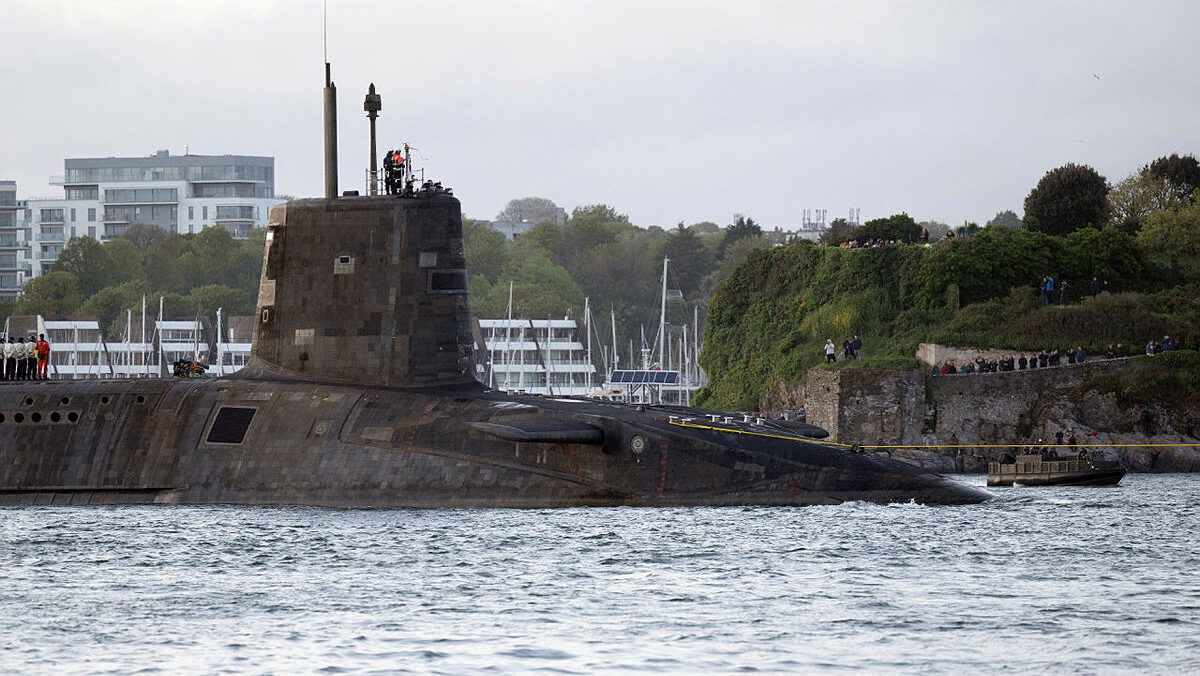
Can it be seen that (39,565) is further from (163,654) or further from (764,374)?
(764,374)

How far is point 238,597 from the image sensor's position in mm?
23453

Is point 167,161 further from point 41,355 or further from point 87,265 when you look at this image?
point 41,355

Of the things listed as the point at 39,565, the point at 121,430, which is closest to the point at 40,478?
the point at 121,430

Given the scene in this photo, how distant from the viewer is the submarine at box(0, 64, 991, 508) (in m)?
31.6

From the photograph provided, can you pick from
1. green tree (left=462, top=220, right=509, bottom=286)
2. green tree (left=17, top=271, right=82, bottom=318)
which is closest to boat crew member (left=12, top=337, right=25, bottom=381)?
green tree (left=17, top=271, right=82, bottom=318)

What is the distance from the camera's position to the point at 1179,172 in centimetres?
8425

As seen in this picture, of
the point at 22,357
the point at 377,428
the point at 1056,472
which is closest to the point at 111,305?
the point at 1056,472

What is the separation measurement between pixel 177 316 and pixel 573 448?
87278 millimetres

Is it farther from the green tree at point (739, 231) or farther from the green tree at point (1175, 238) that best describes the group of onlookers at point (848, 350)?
Answer: the green tree at point (739, 231)

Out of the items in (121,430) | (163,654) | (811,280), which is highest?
(811,280)

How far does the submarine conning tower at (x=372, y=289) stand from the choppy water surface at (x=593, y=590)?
3.31 meters

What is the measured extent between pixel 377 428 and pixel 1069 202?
5186 centimetres

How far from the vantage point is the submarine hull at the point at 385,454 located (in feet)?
104

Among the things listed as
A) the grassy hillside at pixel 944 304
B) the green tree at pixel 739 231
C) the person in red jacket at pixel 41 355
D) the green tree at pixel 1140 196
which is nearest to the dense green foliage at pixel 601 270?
the green tree at pixel 739 231
